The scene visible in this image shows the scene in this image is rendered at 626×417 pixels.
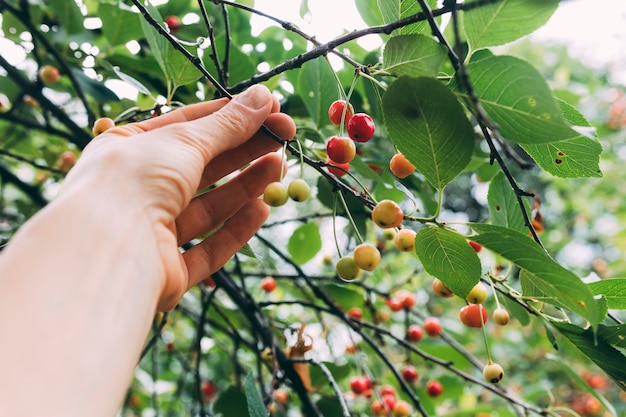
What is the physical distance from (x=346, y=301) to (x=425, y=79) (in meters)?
1.41

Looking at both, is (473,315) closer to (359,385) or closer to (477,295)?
(477,295)

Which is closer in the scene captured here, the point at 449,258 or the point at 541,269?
the point at 541,269

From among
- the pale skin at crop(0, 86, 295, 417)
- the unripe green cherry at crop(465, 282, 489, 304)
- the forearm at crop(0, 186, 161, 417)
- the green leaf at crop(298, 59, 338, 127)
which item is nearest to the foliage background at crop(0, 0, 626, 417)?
the green leaf at crop(298, 59, 338, 127)

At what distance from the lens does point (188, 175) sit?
2.77 ft

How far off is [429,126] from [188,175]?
1.34ft

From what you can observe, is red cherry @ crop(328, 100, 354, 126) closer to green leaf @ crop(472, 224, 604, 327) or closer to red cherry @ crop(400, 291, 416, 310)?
green leaf @ crop(472, 224, 604, 327)

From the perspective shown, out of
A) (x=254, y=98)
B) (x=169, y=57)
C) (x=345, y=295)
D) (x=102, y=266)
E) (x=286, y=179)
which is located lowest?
(x=102, y=266)

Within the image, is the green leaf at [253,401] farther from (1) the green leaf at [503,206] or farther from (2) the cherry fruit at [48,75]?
(2) the cherry fruit at [48,75]

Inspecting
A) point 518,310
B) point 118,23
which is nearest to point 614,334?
point 518,310

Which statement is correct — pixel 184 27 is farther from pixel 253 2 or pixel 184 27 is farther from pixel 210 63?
pixel 210 63

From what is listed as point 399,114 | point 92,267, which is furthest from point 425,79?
point 92,267

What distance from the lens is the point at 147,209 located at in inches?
31.5

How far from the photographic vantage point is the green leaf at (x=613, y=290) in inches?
39.3

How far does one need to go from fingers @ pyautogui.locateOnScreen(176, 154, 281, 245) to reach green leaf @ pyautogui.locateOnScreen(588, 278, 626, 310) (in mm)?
721
